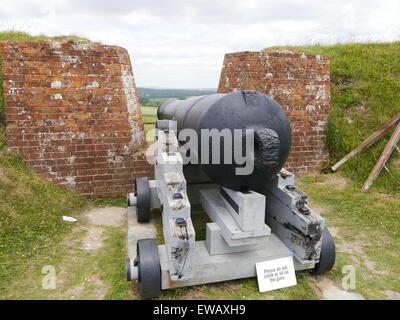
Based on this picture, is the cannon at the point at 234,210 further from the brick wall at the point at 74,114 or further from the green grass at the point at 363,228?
the brick wall at the point at 74,114

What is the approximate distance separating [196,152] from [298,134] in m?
3.91

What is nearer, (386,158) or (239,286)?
(239,286)

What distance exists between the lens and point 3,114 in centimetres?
470

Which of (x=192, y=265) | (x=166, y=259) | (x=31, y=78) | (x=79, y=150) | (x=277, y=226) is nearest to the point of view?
(x=192, y=265)

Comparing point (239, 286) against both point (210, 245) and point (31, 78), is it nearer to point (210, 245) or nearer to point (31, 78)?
point (210, 245)

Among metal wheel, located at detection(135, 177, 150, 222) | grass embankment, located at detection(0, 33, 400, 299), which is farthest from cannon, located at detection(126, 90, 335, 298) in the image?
metal wheel, located at detection(135, 177, 150, 222)

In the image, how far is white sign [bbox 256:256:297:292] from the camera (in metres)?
2.88

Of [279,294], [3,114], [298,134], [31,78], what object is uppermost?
[31,78]

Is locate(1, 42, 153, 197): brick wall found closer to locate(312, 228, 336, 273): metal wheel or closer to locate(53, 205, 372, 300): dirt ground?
locate(53, 205, 372, 300): dirt ground

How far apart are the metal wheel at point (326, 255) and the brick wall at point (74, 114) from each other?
319 cm

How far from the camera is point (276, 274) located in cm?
294

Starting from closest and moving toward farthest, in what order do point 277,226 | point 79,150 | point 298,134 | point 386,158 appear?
point 277,226 < point 79,150 < point 386,158 < point 298,134
